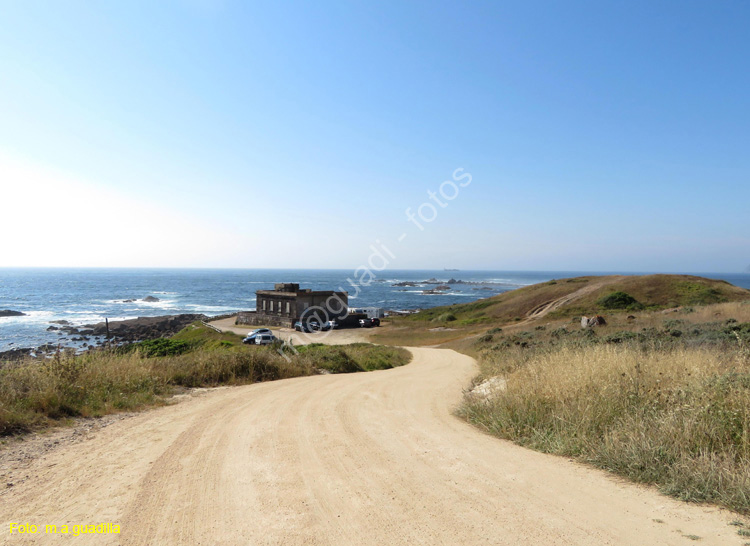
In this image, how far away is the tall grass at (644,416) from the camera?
512 centimetres

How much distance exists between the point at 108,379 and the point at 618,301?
55834 mm

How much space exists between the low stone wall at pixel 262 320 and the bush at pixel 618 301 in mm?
39548

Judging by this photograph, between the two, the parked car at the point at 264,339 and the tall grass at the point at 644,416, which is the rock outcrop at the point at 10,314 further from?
the tall grass at the point at 644,416

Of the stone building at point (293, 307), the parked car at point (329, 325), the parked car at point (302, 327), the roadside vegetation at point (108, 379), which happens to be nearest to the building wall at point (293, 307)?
the stone building at point (293, 307)

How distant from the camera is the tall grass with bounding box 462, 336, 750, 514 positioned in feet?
16.8

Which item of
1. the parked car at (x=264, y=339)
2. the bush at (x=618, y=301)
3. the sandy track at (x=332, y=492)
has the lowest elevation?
the parked car at (x=264, y=339)

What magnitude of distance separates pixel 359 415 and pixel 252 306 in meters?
102

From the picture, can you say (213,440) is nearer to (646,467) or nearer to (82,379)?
(82,379)

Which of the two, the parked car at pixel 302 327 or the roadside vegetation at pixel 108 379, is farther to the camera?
the parked car at pixel 302 327

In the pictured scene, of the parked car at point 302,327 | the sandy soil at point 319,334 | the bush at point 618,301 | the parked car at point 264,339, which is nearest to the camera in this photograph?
the parked car at point 264,339

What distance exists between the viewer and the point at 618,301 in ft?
175

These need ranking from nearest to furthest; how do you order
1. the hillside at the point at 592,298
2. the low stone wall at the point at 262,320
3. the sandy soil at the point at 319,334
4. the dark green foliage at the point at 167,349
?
the dark green foliage at the point at 167,349
the sandy soil at the point at 319,334
the hillside at the point at 592,298
the low stone wall at the point at 262,320

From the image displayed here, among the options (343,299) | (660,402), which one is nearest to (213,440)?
(660,402)

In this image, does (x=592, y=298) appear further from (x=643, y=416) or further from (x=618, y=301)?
(x=643, y=416)
